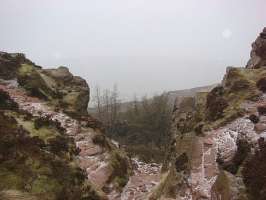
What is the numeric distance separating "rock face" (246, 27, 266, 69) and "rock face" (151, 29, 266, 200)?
307cm

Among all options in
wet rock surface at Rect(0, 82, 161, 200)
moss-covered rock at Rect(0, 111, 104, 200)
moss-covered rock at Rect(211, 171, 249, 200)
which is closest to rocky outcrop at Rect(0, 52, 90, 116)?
wet rock surface at Rect(0, 82, 161, 200)

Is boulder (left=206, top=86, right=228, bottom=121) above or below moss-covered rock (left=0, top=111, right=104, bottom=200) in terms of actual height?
above

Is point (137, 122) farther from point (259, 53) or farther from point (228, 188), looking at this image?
point (228, 188)

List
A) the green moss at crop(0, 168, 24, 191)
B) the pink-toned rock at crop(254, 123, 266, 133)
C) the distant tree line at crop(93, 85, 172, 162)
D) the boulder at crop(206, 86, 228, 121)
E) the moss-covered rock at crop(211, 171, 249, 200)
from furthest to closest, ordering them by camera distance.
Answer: the distant tree line at crop(93, 85, 172, 162) < the boulder at crop(206, 86, 228, 121) < the pink-toned rock at crop(254, 123, 266, 133) < the moss-covered rock at crop(211, 171, 249, 200) < the green moss at crop(0, 168, 24, 191)

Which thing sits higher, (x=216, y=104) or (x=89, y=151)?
(x=216, y=104)

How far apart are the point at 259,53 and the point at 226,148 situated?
13909 millimetres

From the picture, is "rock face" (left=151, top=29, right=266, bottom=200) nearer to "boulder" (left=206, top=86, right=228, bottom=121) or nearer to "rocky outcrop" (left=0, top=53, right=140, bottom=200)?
"boulder" (left=206, top=86, right=228, bottom=121)

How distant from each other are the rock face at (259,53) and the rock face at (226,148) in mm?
3069

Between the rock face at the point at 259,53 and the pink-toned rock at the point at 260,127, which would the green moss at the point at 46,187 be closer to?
the pink-toned rock at the point at 260,127

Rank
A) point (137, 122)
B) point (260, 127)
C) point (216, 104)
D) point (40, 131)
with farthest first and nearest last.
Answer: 1. point (137, 122)
2. point (216, 104)
3. point (40, 131)
4. point (260, 127)

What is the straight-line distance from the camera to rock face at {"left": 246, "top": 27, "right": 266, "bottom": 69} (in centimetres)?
2820

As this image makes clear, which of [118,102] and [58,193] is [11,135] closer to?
[58,193]

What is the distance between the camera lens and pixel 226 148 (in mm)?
18375

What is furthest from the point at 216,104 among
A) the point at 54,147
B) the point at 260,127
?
the point at 54,147
